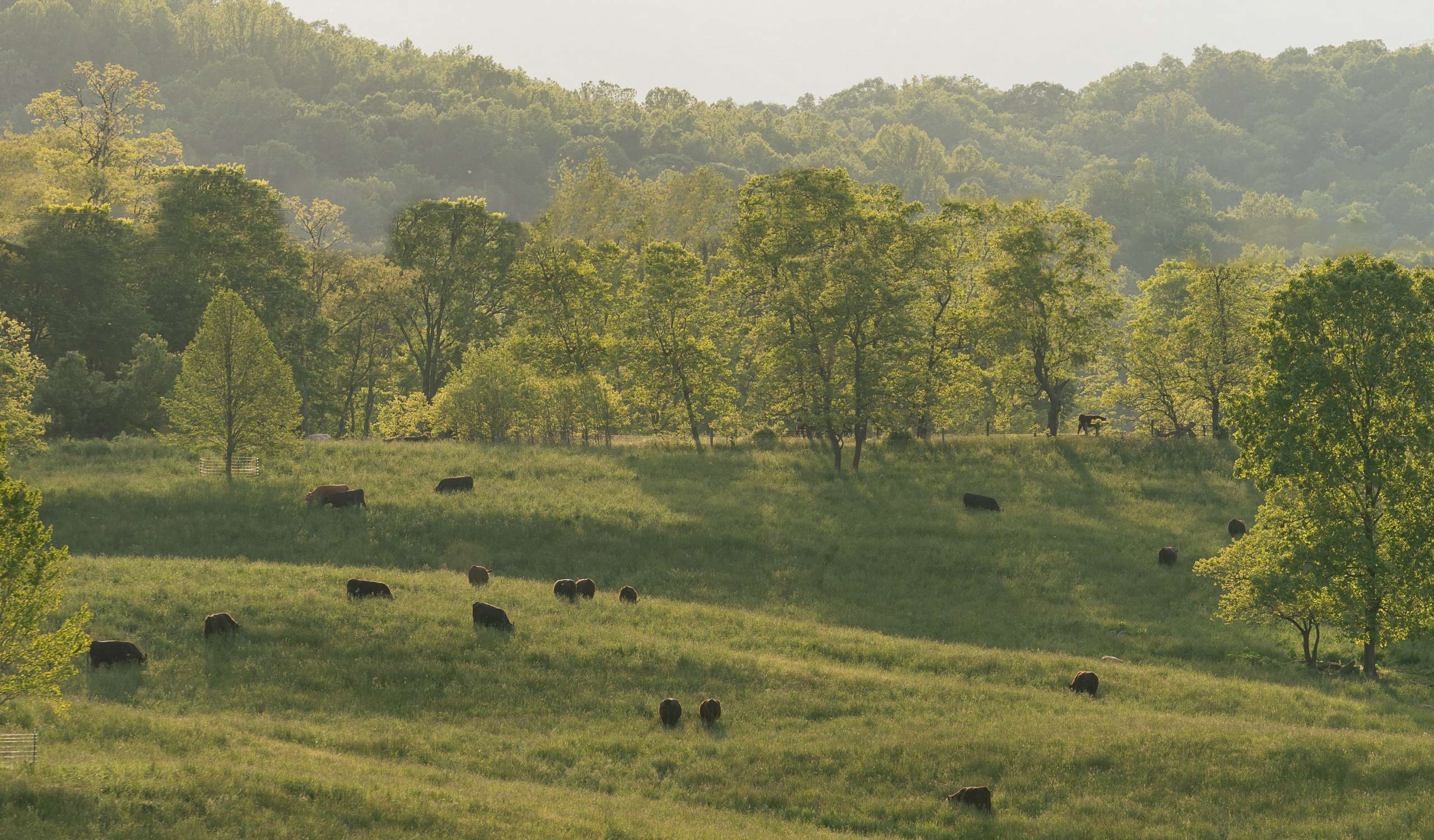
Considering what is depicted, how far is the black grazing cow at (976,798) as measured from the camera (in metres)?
23.7

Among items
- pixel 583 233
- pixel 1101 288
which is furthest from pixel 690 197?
pixel 1101 288

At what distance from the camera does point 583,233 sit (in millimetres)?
105438

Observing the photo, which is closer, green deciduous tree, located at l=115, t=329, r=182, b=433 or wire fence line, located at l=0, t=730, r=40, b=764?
wire fence line, located at l=0, t=730, r=40, b=764

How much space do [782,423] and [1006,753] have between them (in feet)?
163

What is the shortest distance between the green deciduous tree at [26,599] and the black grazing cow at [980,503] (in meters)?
42.9

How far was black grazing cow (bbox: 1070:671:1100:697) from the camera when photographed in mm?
32781

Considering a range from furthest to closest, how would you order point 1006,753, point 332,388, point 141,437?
point 332,388 → point 141,437 → point 1006,753

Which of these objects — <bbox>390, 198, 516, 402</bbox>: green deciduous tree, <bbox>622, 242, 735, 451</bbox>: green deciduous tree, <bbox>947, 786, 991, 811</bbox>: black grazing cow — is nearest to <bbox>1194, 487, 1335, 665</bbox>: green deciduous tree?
<bbox>947, 786, 991, 811</bbox>: black grazing cow

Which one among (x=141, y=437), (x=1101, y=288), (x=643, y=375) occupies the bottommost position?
(x=141, y=437)

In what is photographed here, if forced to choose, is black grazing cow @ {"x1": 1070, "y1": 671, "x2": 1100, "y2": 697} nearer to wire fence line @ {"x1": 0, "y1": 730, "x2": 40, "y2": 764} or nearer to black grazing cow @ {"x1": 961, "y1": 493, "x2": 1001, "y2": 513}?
black grazing cow @ {"x1": 961, "y1": 493, "x2": 1001, "y2": 513}

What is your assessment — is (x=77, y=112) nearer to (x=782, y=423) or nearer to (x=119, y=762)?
(x=782, y=423)

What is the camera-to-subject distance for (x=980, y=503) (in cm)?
5453

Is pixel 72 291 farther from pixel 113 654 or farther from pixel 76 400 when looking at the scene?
pixel 113 654

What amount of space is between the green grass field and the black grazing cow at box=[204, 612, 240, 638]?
1.40 ft
